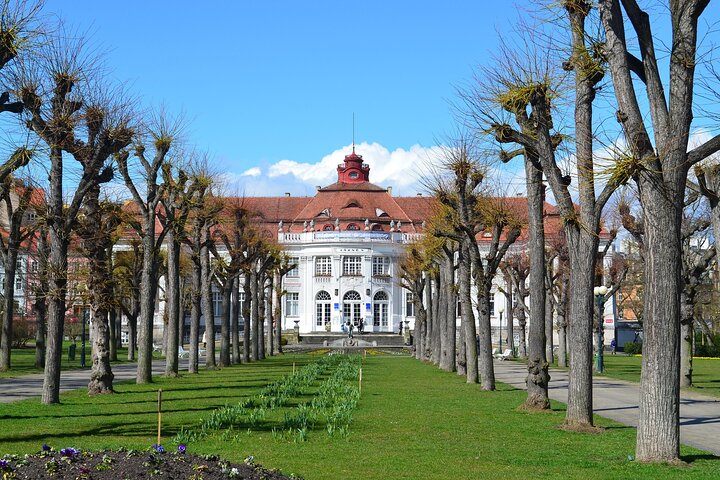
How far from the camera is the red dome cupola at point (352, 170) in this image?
11256 cm

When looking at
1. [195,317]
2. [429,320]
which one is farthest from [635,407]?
[429,320]

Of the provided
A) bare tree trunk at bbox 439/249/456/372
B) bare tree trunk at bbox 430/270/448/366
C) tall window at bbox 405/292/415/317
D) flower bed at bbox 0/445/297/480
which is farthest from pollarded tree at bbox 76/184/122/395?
tall window at bbox 405/292/415/317

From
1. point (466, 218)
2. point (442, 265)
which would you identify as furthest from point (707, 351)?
point (466, 218)

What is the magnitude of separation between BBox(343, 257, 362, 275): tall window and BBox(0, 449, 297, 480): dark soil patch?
89394mm

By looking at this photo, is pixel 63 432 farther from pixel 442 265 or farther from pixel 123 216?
pixel 442 265

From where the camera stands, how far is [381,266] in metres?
100

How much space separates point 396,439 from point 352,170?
321 ft

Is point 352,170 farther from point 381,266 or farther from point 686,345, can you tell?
point 686,345

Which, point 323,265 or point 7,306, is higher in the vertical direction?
point 323,265

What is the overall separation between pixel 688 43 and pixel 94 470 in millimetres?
8626

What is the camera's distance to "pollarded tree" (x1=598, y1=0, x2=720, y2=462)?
12.6 m

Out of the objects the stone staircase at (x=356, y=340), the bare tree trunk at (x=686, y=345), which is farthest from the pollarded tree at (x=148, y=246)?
the stone staircase at (x=356, y=340)

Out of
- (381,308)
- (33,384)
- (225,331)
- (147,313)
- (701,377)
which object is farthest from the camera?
(381,308)

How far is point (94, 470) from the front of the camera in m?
9.34
